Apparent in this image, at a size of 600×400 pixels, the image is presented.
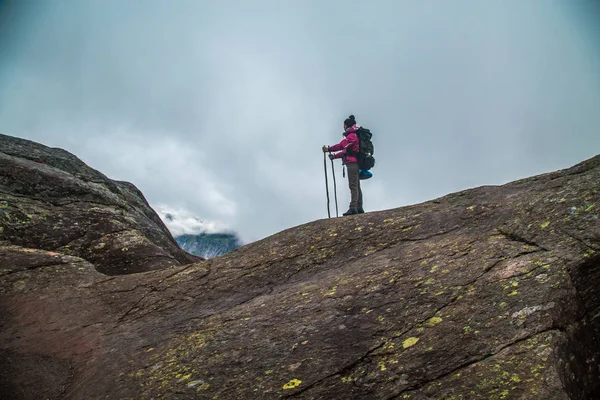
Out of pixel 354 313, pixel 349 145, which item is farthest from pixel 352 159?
pixel 354 313

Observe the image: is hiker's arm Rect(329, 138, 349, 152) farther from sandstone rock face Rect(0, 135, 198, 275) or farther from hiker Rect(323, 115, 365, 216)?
sandstone rock face Rect(0, 135, 198, 275)

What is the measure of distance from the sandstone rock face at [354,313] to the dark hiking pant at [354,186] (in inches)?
247

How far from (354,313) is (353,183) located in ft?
43.0

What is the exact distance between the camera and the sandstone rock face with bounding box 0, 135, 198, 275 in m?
16.5

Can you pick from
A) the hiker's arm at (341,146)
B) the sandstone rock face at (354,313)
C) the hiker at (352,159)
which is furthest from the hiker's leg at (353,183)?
the sandstone rock face at (354,313)

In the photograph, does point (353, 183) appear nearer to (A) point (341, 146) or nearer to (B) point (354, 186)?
(B) point (354, 186)

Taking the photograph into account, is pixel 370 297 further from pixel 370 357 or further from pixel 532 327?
pixel 532 327

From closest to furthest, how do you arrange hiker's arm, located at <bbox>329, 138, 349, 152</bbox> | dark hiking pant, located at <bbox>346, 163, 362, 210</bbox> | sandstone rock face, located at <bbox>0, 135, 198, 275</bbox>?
sandstone rock face, located at <bbox>0, 135, 198, 275</bbox>, dark hiking pant, located at <bbox>346, 163, 362, 210</bbox>, hiker's arm, located at <bbox>329, 138, 349, 152</bbox>

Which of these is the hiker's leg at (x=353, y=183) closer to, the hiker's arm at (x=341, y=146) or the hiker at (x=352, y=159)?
the hiker at (x=352, y=159)

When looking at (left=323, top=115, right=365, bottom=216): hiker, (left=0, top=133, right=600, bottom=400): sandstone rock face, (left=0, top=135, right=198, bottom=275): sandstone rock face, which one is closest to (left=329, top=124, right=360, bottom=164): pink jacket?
(left=323, top=115, right=365, bottom=216): hiker

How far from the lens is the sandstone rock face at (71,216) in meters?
16.5

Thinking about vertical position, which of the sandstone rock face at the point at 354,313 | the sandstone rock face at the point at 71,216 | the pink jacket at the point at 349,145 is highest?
the pink jacket at the point at 349,145

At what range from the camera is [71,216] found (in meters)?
18.5

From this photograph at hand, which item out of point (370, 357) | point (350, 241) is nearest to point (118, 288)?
point (350, 241)
